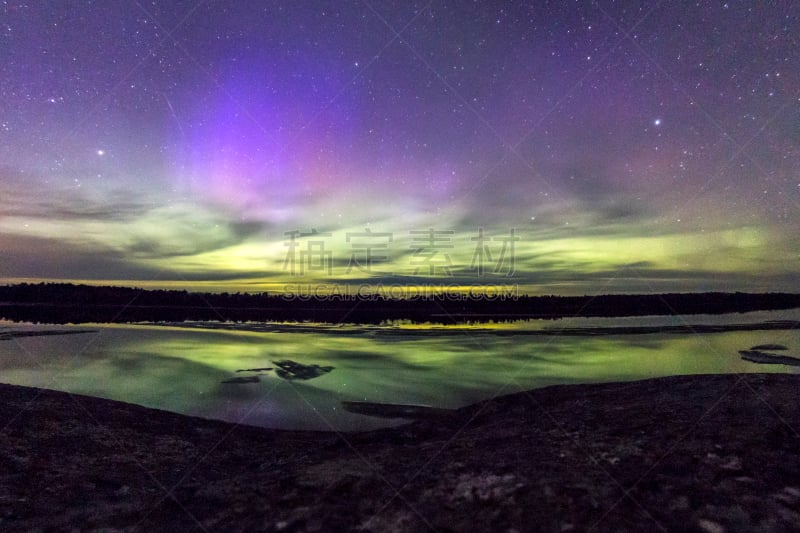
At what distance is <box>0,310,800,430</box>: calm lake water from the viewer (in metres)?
6.46

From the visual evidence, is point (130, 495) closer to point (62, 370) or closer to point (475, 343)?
point (62, 370)

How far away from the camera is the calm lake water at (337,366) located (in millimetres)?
6465

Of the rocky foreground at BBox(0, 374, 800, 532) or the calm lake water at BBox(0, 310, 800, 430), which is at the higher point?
the rocky foreground at BBox(0, 374, 800, 532)

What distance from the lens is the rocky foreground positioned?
2.26 meters

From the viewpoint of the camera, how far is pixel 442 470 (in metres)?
2.98

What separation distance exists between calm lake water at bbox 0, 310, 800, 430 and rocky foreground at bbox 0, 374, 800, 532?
1.32 meters

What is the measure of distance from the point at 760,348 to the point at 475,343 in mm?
7995

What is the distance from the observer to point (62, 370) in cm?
848

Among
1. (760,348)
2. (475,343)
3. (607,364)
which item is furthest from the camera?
(475,343)

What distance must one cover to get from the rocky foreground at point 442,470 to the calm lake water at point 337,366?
1.32 metres

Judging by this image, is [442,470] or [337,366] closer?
[442,470]

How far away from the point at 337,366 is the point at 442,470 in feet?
22.0

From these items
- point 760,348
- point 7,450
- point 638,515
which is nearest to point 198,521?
point 638,515

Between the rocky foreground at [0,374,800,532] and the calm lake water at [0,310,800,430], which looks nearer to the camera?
the rocky foreground at [0,374,800,532]
